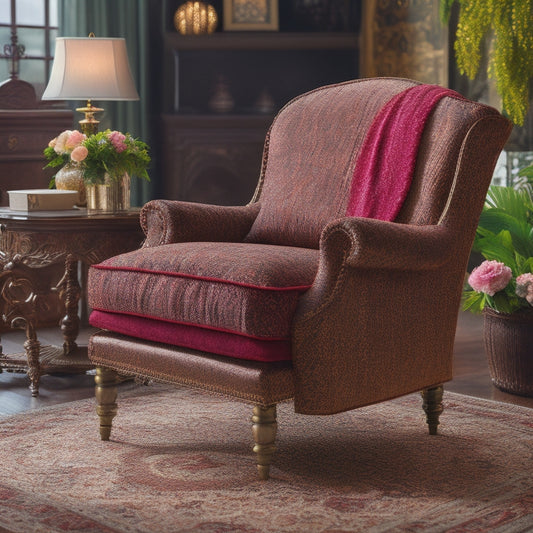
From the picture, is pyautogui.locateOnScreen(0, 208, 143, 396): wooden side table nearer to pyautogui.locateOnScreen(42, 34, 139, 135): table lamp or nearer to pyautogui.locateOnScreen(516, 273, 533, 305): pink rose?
pyautogui.locateOnScreen(42, 34, 139, 135): table lamp

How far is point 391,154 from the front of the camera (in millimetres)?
2869

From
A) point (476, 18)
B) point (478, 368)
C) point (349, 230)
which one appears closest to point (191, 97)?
point (476, 18)

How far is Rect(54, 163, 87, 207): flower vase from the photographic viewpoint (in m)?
3.75

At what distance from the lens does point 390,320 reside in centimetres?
259

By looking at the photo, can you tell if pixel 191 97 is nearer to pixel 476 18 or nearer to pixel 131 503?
pixel 476 18

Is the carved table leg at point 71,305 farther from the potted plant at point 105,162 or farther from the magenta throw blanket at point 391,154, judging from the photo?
the magenta throw blanket at point 391,154

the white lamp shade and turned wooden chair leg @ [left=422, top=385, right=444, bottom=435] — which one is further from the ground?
the white lamp shade

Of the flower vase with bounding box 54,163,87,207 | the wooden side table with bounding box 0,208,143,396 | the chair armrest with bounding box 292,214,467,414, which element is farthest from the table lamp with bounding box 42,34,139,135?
the chair armrest with bounding box 292,214,467,414

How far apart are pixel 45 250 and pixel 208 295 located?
3.45 feet

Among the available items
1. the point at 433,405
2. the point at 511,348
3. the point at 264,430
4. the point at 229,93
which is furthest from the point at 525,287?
the point at 229,93

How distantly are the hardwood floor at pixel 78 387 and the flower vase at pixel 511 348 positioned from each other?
0.14ft

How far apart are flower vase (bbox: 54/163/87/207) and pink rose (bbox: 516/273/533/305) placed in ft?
5.16

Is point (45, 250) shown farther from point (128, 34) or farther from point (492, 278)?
point (128, 34)

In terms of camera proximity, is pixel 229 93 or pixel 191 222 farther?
pixel 229 93
